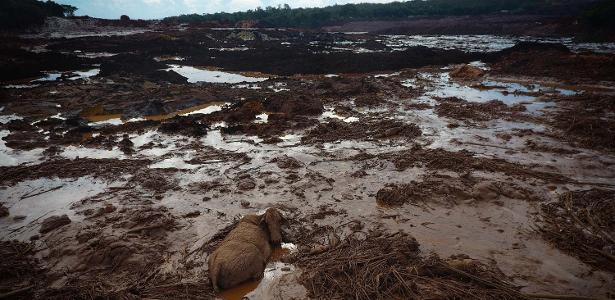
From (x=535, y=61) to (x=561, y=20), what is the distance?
1143 inches

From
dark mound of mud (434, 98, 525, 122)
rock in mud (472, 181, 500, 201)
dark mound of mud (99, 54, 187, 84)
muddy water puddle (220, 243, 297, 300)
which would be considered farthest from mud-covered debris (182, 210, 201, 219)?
dark mound of mud (99, 54, 187, 84)

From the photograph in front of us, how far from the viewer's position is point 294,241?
5.32 metres

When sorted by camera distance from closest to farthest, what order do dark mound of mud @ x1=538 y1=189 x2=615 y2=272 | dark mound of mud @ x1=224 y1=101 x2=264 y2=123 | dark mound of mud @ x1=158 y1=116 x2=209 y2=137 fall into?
dark mound of mud @ x1=538 y1=189 x2=615 y2=272 < dark mound of mud @ x1=158 y1=116 x2=209 y2=137 < dark mound of mud @ x1=224 y1=101 x2=264 y2=123

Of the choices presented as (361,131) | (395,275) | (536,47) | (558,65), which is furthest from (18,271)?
(536,47)

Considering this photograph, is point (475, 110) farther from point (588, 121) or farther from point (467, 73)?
point (467, 73)

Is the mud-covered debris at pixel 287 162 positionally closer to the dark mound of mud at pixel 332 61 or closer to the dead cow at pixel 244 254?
the dead cow at pixel 244 254

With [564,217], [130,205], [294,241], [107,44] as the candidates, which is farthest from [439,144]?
[107,44]

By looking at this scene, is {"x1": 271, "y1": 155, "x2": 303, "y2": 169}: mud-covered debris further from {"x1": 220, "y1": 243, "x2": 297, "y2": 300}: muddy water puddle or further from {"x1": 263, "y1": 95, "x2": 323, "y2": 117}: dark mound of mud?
{"x1": 263, "y1": 95, "x2": 323, "y2": 117}: dark mound of mud

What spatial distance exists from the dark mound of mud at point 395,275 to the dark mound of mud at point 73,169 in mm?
5287

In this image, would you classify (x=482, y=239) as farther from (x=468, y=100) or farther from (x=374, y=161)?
(x=468, y=100)

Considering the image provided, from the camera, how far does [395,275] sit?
4371 mm

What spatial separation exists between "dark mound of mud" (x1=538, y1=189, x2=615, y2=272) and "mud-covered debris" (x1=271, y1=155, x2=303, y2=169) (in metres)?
4.77

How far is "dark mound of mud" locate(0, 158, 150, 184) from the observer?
7.61 meters

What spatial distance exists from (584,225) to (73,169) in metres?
10.1
